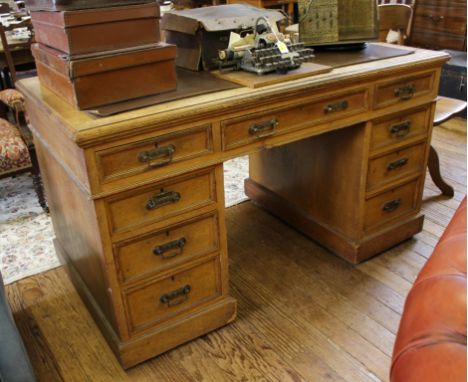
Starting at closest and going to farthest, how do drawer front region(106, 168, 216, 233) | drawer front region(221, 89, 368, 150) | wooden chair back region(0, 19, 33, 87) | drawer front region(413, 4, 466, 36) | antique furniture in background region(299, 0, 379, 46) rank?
drawer front region(106, 168, 216, 233) < drawer front region(221, 89, 368, 150) < antique furniture in background region(299, 0, 379, 46) < wooden chair back region(0, 19, 33, 87) < drawer front region(413, 4, 466, 36)

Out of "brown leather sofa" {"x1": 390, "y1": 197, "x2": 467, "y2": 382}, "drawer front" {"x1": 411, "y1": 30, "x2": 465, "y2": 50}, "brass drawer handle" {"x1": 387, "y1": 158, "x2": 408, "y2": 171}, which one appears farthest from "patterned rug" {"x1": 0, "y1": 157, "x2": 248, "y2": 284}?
"drawer front" {"x1": 411, "y1": 30, "x2": 465, "y2": 50}

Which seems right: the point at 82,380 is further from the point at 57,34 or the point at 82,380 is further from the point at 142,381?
the point at 57,34

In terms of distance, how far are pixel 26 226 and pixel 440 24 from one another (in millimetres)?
3518

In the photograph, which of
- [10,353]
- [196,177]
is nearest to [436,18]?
[196,177]

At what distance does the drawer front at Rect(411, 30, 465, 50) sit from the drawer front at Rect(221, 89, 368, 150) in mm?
2667

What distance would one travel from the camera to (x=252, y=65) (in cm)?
166

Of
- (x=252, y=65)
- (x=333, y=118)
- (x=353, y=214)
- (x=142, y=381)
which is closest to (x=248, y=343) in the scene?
(x=142, y=381)

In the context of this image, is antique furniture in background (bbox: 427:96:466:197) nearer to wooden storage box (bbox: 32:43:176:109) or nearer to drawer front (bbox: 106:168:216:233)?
drawer front (bbox: 106:168:216:233)

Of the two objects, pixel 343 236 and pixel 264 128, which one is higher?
pixel 264 128

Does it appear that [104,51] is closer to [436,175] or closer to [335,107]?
[335,107]

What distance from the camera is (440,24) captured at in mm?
4008

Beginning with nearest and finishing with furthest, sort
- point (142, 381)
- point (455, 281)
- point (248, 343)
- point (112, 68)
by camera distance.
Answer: point (455, 281), point (112, 68), point (142, 381), point (248, 343)

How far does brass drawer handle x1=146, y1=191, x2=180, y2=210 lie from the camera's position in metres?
1.46

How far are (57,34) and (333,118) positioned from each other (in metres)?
0.96
